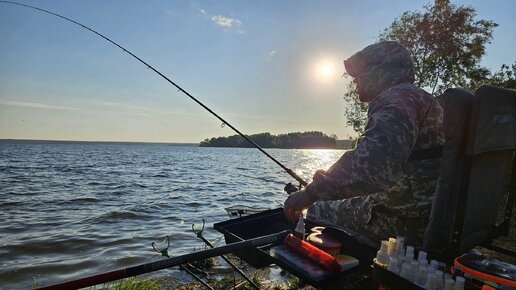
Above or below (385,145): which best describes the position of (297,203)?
below

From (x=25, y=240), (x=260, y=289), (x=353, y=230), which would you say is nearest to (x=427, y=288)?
(x=353, y=230)

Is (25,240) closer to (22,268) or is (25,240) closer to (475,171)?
(22,268)

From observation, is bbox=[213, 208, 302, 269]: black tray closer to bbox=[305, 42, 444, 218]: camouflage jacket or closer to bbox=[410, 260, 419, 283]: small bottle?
bbox=[305, 42, 444, 218]: camouflage jacket

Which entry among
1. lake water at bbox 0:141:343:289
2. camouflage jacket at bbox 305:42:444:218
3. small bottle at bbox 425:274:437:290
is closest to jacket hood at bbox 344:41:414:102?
camouflage jacket at bbox 305:42:444:218

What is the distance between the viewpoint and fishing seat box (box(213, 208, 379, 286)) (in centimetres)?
271

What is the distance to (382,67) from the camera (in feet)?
11.2

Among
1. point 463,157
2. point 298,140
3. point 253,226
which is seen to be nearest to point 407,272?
point 463,157

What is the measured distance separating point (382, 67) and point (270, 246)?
7.23 ft

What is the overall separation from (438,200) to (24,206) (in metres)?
15.3

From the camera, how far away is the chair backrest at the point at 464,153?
8.60 ft

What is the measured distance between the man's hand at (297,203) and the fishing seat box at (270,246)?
1.39 feet

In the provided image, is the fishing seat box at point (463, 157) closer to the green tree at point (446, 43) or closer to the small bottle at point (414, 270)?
the small bottle at point (414, 270)

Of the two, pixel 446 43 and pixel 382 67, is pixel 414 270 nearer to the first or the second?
pixel 382 67

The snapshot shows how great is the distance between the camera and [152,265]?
2.38 m
